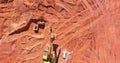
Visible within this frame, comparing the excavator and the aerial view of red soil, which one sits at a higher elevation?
the aerial view of red soil

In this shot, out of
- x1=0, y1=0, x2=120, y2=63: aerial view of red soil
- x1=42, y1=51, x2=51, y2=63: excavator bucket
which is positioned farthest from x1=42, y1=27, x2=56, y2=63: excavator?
x1=0, y1=0, x2=120, y2=63: aerial view of red soil

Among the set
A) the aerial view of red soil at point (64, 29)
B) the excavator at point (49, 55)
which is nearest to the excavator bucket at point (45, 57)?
the excavator at point (49, 55)

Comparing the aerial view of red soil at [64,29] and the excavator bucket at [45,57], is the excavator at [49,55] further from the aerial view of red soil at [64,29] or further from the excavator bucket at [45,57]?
the aerial view of red soil at [64,29]

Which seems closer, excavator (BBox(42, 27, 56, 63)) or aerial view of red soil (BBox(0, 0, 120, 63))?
excavator (BBox(42, 27, 56, 63))

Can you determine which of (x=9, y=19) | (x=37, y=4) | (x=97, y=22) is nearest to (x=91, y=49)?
(x=97, y=22)

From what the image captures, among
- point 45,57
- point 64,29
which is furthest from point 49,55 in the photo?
point 64,29

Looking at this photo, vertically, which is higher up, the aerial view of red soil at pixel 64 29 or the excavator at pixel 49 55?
the aerial view of red soil at pixel 64 29

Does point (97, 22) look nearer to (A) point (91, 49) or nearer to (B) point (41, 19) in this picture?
(A) point (91, 49)

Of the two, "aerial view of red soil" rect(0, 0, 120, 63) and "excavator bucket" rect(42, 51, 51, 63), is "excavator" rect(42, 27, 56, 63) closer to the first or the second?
"excavator bucket" rect(42, 51, 51, 63)
